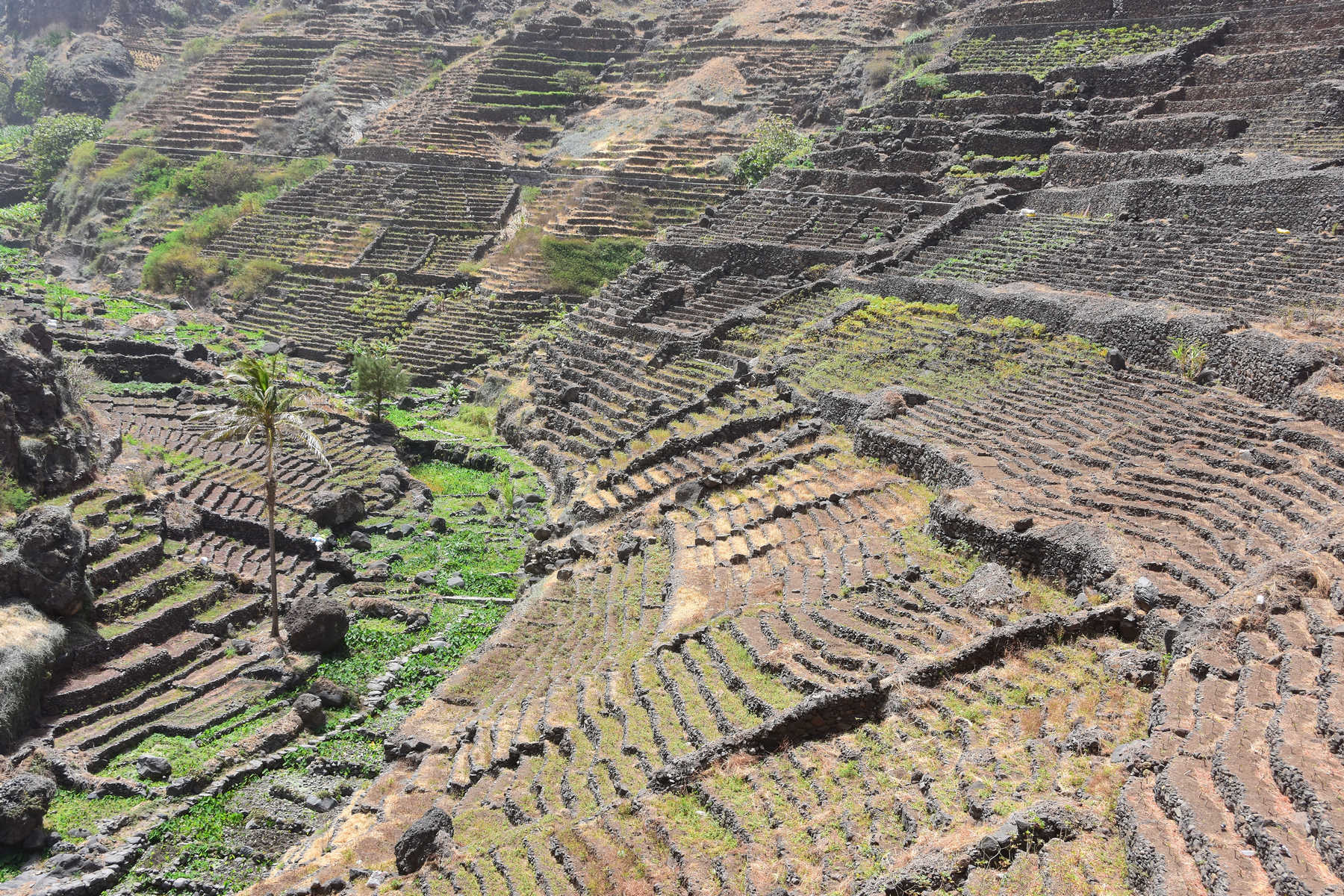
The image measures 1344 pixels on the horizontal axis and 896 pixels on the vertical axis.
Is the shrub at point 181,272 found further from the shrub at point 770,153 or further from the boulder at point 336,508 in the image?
the boulder at point 336,508

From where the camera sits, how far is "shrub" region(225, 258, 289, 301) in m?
46.5

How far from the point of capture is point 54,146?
61375 mm

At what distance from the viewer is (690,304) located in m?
35.0

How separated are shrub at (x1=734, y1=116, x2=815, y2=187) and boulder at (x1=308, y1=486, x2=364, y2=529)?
23.4m

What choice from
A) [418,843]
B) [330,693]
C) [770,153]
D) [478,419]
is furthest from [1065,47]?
[418,843]

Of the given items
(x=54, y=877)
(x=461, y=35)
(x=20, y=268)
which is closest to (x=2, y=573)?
(x=54, y=877)

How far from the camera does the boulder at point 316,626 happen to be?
68.2 feet

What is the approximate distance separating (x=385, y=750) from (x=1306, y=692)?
1296cm

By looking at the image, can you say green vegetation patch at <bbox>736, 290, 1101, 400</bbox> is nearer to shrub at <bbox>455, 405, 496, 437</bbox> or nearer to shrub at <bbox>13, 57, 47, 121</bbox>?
shrub at <bbox>455, 405, 496, 437</bbox>

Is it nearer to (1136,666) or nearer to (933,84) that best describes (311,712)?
(1136,666)

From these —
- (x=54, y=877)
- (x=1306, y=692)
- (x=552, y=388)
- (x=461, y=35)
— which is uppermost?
(x=461, y=35)

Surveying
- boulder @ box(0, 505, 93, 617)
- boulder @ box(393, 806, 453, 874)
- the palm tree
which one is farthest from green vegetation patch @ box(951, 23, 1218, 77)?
boulder @ box(393, 806, 453, 874)

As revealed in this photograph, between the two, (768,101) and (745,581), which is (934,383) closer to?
(745,581)

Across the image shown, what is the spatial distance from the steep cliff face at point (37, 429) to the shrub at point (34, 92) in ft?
188
